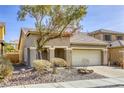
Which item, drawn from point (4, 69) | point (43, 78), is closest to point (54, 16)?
point (43, 78)

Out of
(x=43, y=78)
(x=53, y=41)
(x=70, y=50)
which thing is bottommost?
(x=43, y=78)

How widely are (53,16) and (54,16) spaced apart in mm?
67

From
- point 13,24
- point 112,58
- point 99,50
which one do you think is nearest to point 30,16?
point 13,24

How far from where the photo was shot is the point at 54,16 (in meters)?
13.7

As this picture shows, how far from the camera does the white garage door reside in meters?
19.7

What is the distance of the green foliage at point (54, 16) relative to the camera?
13.4 meters

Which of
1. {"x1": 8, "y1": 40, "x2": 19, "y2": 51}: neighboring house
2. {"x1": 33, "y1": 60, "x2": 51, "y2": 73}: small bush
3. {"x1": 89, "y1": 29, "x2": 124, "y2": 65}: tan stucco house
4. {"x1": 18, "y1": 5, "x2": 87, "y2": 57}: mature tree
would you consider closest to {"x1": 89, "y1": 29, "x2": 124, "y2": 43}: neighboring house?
{"x1": 89, "y1": 29, "x2": 124, "y2": 65}: tan stucco house

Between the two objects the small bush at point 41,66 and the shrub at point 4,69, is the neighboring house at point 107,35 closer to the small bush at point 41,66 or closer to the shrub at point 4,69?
the small bush at point 41,66

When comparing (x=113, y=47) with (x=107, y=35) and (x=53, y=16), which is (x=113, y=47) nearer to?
(x=107, y=35)

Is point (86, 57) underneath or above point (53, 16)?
underneath

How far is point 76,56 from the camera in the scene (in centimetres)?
1984

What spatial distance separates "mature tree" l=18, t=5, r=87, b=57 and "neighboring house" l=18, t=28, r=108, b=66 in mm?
3360

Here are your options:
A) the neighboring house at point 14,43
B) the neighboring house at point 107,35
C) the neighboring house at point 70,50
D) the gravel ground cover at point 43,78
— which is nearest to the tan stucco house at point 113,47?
the neighboring house at point 107,35

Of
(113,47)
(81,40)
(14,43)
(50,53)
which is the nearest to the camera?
(50,53)
